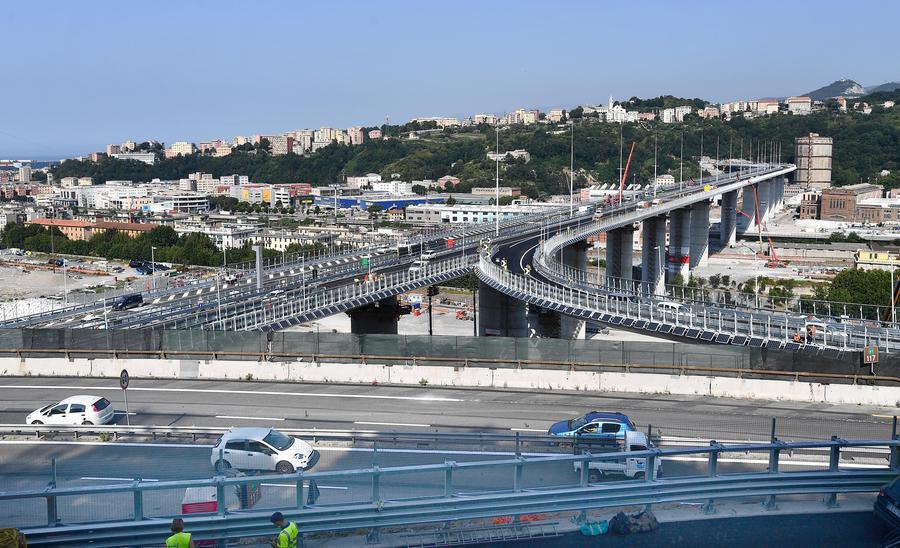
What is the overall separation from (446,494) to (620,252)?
148 ft

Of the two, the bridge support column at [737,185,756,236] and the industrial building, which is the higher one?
the industrial building

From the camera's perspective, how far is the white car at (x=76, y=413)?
43.6 feet

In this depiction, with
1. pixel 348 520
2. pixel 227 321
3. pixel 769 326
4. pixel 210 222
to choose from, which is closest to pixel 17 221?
pixel 210 222

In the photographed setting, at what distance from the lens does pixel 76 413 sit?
43.7 ft

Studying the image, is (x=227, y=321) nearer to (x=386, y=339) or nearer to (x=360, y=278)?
(x=386, y=339)

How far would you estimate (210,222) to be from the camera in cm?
9531

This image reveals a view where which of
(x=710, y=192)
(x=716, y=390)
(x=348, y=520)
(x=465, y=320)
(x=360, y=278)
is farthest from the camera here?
(x=710, y=192)

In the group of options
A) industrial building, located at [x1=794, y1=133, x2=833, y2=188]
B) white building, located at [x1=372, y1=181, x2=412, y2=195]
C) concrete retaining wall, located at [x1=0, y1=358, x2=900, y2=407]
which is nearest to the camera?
concrete retaining wall, located at [x1=0, y1=358, x2=900, y2=407]

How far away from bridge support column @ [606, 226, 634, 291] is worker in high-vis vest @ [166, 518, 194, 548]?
4448cm

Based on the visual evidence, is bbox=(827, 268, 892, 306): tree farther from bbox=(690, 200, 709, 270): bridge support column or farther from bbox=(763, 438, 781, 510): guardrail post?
bbox=(763, 438, 781, 510): guardrail post

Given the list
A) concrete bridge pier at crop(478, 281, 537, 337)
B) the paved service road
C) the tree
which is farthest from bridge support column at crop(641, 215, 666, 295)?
the paved service road

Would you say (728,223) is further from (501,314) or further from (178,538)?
(178,538)

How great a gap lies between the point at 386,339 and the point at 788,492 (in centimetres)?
1148

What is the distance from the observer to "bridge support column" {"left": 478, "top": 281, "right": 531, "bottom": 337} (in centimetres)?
3083
